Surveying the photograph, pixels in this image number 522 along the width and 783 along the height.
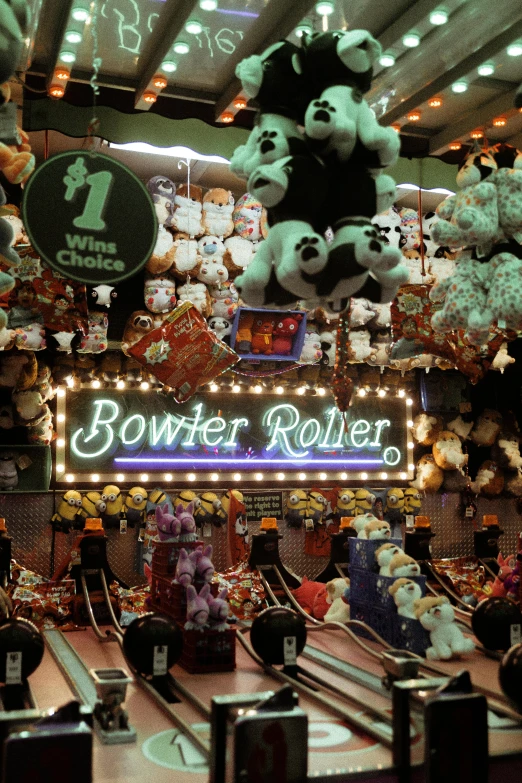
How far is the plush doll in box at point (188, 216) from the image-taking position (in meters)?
7.42

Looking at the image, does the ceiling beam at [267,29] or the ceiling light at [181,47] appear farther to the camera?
the ceiling light at [181,47]

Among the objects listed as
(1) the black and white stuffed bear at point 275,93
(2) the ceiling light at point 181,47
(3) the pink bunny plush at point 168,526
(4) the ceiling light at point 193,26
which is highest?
(4) the ceiling light at point 193,26

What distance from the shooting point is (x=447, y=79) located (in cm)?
515

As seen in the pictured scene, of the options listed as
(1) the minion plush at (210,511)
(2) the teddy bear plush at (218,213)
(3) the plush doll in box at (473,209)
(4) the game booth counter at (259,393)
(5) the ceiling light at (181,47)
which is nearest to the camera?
Result: (4) the game booth counter at (259,393)

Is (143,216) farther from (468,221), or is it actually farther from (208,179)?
(208,179)

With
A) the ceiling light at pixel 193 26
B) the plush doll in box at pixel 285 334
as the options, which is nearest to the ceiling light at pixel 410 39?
the ceiling light at pixel 193 26

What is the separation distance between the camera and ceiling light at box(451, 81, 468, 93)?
5.16 meters

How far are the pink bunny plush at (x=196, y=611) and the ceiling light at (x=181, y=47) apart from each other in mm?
3295

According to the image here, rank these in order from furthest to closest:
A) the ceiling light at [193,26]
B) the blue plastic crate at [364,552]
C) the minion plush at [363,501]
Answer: the minion plush at [363,501]
the blue plastic crate at [364,552]
the ceiling light at [193,26]

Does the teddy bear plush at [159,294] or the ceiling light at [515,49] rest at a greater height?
the ceiling light at [515,49]

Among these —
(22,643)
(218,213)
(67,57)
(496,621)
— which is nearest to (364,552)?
(496,621)

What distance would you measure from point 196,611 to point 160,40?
352 centimetres

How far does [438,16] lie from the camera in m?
4.48

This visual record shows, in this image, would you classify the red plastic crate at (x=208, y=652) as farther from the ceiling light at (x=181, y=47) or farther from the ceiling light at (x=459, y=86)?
the ceiling light at (x=459, y=86)
